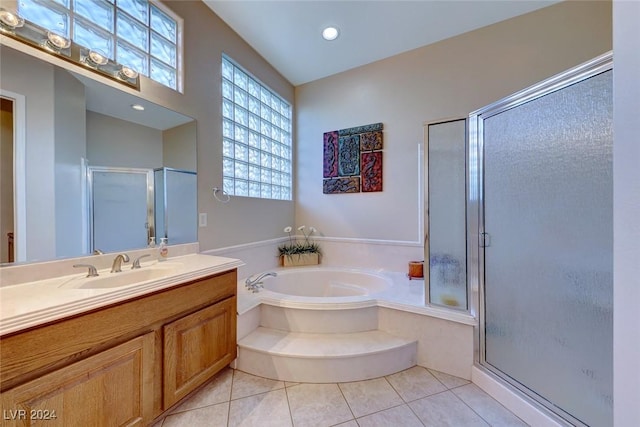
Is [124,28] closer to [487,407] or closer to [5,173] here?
[5,173]

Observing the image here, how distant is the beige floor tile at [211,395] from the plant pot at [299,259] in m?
1.39

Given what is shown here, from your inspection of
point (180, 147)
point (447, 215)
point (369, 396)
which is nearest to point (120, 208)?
point (180, 147)

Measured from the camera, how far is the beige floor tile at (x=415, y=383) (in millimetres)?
1553

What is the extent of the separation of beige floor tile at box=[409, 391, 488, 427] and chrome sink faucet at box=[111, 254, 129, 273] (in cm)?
191

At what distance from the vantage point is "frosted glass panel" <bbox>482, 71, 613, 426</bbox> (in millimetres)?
1139

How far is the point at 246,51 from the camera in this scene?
8.35ft

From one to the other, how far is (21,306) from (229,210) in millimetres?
1540

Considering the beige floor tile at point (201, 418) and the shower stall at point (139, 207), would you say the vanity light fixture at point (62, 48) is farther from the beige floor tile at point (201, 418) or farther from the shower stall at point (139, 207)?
the beige floor tile at point (201, 418)

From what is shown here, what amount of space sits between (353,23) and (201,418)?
3.21m

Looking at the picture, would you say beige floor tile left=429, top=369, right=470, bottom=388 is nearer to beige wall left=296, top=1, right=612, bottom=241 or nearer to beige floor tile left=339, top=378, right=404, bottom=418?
beige floor tile left=339, top=378, right=404, bottom=418

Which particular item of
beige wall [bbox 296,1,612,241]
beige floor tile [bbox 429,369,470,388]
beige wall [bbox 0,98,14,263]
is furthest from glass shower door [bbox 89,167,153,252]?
beige floor tile [bbox 429,369,470,388]

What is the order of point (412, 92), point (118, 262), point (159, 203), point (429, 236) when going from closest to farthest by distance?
point (118, 262), point (159, 203), point (429, 236), point (412, 92)

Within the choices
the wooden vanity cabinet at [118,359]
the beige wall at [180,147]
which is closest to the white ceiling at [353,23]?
the beige wall at [180,147]

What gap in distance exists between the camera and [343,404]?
1.47 metres
